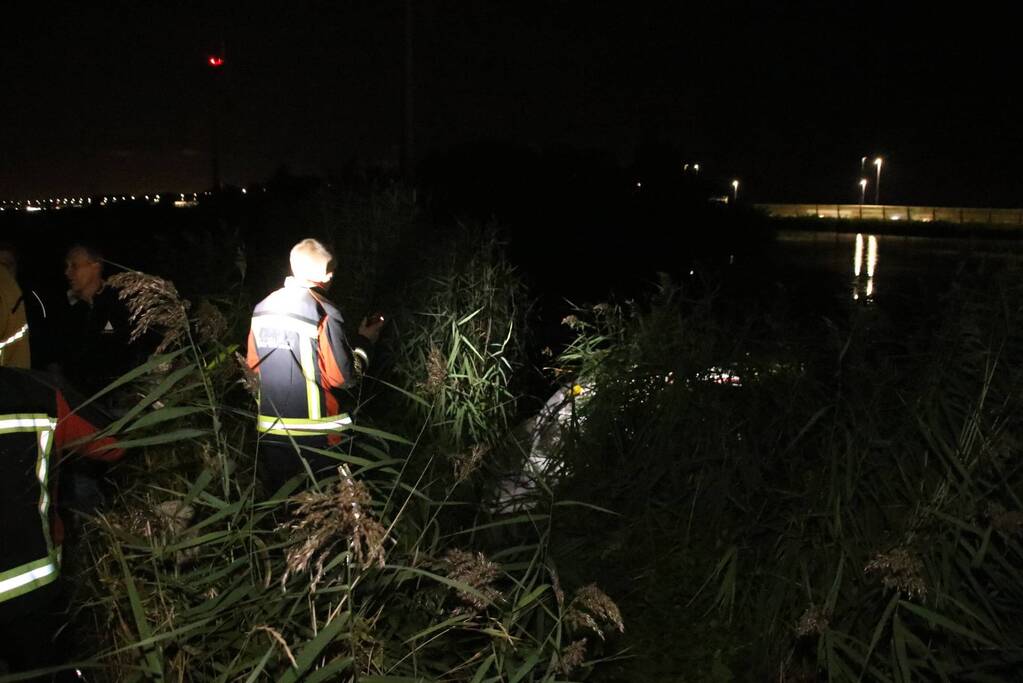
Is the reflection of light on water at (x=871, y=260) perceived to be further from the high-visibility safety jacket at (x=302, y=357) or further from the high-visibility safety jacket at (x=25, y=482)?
the high-visibility safety jacket at (x=25, y=482)

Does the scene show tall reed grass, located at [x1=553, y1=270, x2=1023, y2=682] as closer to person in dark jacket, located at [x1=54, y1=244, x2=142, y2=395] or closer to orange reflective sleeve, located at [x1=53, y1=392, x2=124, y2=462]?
orange reflective sleeve, located at [x1=53, y1=392, x2=124, y2=462]

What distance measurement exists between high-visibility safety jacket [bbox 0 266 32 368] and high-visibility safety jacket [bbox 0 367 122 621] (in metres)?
2.23

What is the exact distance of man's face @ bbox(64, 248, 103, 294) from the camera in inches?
217

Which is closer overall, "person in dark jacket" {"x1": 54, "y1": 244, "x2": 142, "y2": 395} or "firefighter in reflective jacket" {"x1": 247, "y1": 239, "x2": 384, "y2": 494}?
"firefighter in reflective jacket" {"x1": 247, "y1": 239, "x2": 384, "y2": 494}

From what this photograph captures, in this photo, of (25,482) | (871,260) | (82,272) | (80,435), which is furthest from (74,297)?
(871,260)

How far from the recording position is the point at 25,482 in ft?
8.40

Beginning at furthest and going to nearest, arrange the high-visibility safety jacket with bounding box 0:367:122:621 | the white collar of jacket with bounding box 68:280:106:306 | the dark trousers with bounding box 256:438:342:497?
the white collar of jacket with bounding box 68:280:106:306
the dark trousers with bounding box 256:438:342:497
the high-visibility safety jacket with bounding box 0:367:122:621

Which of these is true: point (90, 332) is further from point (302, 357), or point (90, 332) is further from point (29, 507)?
point (29, 507)

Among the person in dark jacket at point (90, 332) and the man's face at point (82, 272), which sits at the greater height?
the man's face at point (82, 272)

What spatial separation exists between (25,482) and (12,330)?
2503 mm

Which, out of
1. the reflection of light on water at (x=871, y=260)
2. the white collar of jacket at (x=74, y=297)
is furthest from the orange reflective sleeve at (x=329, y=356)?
the reflection of light on water at (x=871, y=260)

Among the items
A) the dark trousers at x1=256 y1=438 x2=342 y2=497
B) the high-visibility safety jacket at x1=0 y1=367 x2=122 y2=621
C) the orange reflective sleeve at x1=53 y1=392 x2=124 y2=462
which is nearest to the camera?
the high-visibility safety jacket at x1=0 y1=367 x2=122 y2=621

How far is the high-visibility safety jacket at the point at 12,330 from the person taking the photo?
464cm

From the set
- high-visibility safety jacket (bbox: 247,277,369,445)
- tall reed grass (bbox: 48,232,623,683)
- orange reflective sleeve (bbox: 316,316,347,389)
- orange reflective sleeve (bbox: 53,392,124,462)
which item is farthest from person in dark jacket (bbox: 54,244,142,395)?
orange reflective sleeve (bbox: 53,392,124,462)
